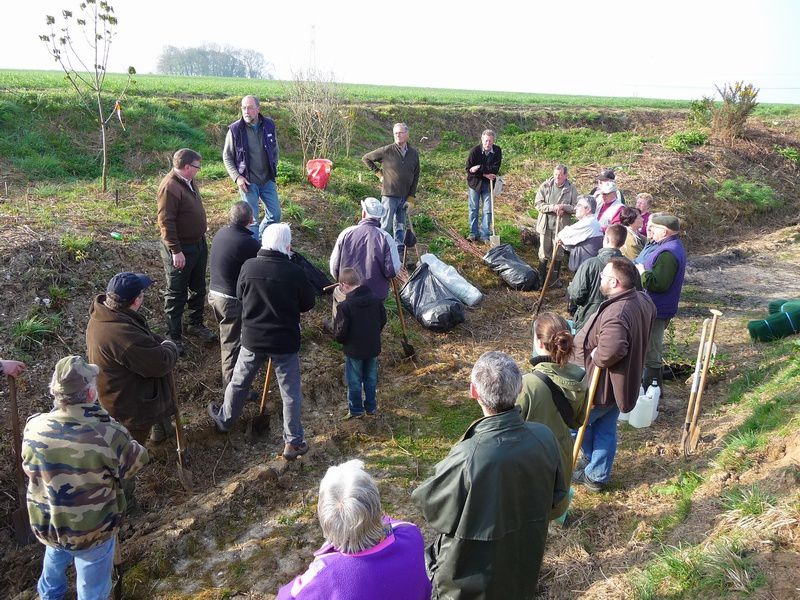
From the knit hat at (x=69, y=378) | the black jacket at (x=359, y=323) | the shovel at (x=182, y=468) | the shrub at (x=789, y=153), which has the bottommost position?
the shovel at (x=182, y=468)

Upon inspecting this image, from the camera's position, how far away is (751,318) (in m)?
8.10

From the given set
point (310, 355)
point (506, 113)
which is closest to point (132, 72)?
point (310, 355)

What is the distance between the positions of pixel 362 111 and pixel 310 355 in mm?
13715

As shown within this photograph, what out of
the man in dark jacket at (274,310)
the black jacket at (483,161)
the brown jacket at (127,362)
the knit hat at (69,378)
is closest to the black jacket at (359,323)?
the man in dark jacket at (274,310)

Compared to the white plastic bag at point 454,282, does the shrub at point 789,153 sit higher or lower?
higher

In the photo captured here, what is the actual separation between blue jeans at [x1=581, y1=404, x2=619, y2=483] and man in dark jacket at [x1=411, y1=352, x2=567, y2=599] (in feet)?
5.94

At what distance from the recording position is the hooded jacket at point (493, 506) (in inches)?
94.8

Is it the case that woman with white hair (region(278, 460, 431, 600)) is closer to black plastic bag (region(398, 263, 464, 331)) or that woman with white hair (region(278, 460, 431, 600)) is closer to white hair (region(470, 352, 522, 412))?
white hair (region(470, 352, 522, 412))

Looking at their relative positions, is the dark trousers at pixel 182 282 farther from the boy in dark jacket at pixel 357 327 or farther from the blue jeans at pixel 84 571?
the blue jeans at pixel 84 571

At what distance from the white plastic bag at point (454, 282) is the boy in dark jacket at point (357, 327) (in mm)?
2976

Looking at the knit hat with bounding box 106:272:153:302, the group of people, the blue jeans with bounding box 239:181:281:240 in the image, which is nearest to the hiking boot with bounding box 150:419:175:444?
the group of people

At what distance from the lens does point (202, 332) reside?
20.5 feet

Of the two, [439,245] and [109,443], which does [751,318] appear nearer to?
[439,245]

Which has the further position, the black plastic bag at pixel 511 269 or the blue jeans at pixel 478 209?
the blue jeans at pixel 478 209
